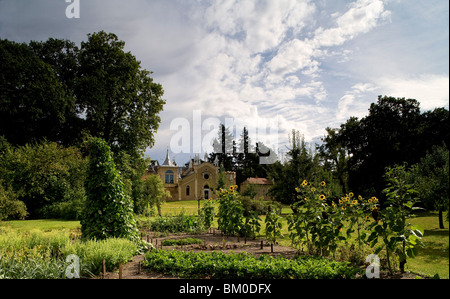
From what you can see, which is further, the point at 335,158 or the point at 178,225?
the point at 335,158

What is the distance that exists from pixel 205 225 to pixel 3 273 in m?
7.46

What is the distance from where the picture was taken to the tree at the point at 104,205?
265 inches

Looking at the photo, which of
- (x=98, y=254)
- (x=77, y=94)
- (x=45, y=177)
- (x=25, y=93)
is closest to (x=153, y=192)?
(x=45, y=177)

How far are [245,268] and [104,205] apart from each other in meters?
3.81

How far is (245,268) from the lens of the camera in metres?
4.94

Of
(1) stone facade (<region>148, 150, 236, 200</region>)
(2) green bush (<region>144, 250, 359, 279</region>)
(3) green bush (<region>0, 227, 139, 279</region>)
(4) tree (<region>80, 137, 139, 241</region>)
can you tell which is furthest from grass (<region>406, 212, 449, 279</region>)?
(1) stone facade (<region>148, 150, 236, 200</region>)

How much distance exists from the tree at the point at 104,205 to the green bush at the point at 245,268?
165 centimetres

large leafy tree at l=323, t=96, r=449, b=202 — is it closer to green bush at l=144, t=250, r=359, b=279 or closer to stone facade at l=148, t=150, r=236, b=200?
stone facade at l=148, t=150, r=236, b=200

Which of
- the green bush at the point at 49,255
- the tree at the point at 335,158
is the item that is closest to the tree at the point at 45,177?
the green bush at the point at 49,255

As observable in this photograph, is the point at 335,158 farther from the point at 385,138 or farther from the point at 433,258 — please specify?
the point at 433,258

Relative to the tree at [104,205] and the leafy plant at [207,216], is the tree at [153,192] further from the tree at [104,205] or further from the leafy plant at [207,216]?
the tree at [104,205]
